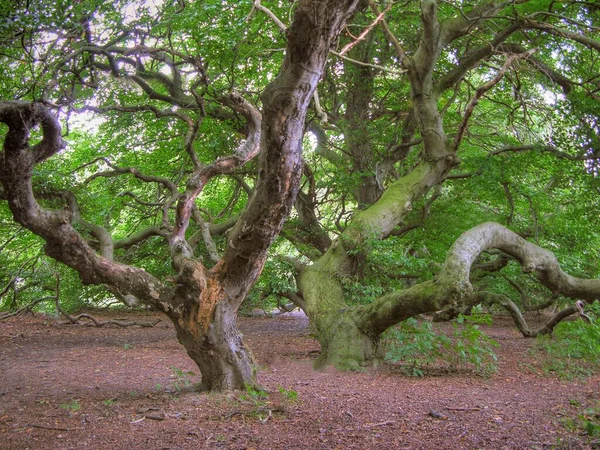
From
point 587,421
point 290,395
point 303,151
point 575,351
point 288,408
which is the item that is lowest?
point 288,408

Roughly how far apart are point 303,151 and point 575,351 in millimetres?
4666

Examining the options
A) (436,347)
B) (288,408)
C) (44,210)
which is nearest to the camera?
(44,210)

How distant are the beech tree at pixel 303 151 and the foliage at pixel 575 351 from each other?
0.78 metres

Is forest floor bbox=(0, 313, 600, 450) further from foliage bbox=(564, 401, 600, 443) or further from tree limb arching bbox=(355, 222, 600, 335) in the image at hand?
tree limb arching bbox=(355, 222, 600, 335)

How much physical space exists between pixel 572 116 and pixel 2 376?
357 inches

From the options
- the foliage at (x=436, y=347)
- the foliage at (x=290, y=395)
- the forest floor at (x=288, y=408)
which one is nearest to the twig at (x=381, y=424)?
the forest floor at (x=288, y=408)

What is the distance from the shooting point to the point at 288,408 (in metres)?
4.48

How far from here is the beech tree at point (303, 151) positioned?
432 centimetres

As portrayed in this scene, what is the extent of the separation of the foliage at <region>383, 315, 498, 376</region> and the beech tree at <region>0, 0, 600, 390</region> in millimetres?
375

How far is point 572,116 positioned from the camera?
8.59 meters

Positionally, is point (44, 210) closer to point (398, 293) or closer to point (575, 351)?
point (398, 293)

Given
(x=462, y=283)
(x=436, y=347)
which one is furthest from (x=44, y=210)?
(x=436, y=347)

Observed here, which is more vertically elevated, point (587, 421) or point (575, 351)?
point (575, 351)

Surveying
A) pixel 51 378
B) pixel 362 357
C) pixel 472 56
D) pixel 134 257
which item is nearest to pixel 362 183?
pixel 472 56
